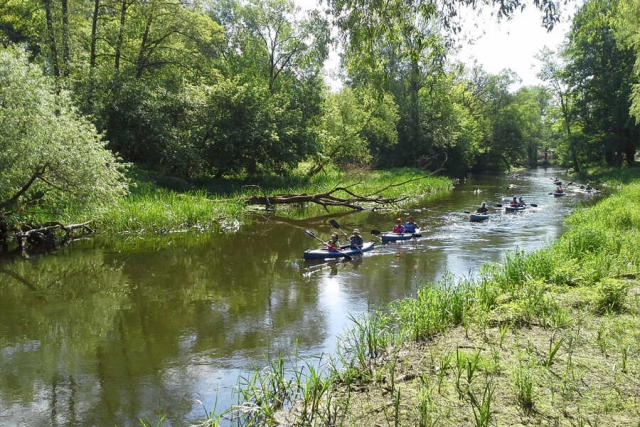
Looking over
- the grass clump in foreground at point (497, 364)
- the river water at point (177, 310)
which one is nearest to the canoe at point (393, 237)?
the river water at point (177, 310)

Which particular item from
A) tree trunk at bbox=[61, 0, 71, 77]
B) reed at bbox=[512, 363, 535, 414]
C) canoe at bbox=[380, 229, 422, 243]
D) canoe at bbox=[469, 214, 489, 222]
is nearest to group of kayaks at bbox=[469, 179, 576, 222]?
canoe at bbox=[469, 214, 489, 222]

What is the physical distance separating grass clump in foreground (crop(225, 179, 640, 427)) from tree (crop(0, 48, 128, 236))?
984 centimetres

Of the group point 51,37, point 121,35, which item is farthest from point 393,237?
point 121,35

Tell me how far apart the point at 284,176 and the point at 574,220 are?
16.6m

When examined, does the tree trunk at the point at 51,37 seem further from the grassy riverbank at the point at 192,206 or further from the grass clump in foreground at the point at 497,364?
the grass clump in foreground at the point at 497,364

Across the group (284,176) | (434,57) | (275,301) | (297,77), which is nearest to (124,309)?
(275,301)

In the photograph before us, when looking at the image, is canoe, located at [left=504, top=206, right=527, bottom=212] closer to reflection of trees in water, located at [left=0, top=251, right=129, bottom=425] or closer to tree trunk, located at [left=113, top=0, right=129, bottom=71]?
reflection of trees in water, located at [left=0, top=251, right=129, bottom=425]

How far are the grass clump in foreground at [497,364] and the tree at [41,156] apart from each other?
9.84 m

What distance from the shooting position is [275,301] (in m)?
9.60

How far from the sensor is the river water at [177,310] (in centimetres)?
567

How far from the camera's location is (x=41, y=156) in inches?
493

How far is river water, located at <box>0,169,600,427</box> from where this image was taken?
567 cm

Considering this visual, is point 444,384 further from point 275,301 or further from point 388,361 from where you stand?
point 275,301

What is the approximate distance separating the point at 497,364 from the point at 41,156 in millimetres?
12330
